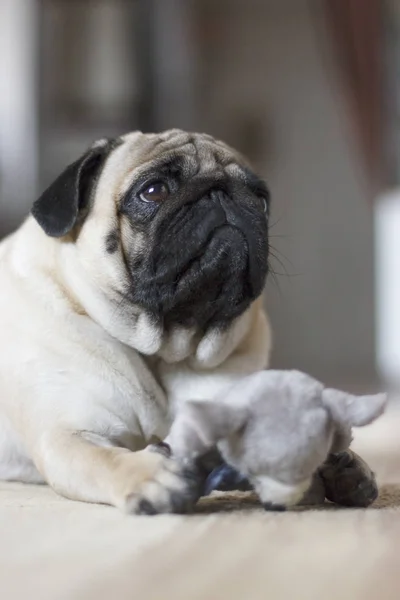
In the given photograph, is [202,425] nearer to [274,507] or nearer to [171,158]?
[274,507]

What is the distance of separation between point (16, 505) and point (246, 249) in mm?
884

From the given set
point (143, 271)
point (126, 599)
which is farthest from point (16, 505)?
point (126, 599)

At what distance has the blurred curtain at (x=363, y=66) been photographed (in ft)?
23.2

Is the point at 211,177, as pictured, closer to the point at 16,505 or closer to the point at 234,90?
the point at 16,505

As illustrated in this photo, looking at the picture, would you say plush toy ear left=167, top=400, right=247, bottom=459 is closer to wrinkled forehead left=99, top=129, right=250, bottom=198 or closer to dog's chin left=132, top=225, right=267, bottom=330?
dog's chin left=132, top=225, right=267, bottom=330

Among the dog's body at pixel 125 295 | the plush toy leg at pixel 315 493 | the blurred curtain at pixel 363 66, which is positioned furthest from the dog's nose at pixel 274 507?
the blurred curtain at pixel 363 66

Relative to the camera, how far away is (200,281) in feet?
7.64

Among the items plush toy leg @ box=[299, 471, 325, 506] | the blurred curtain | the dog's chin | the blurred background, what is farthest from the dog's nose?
the blurred background

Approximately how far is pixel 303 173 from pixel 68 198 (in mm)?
6958

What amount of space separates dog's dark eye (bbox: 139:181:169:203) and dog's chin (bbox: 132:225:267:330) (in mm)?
159

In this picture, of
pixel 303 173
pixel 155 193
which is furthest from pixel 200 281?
pixel 303 173

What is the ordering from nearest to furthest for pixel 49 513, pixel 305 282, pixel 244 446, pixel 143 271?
1. pixel 244 446
2. pixel 49 513
3. pixel 143 271
4. pixel 305 282

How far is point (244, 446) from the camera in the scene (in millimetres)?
1683

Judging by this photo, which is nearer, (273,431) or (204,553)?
(204,553)
